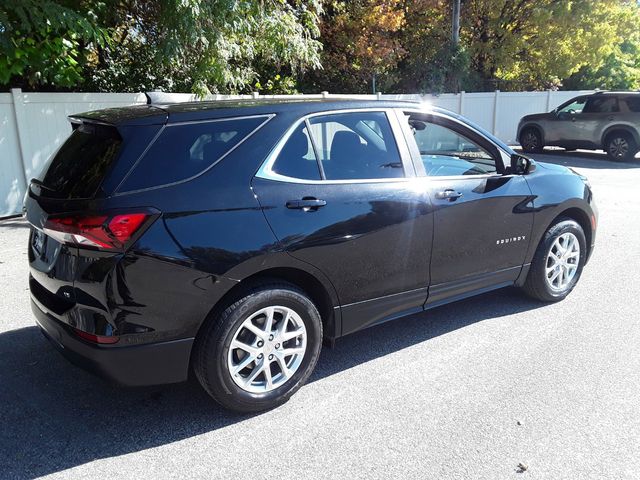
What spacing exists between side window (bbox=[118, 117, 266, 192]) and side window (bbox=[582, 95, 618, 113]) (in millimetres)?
15205

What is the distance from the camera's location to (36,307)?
11.3 feet

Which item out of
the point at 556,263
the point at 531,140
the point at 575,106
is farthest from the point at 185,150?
the point at 531,140

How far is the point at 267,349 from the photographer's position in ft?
11.1

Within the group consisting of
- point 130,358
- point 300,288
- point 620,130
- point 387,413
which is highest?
point 300,288

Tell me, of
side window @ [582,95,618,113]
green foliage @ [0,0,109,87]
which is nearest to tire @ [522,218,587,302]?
green foliage @ [0,0,109,87]

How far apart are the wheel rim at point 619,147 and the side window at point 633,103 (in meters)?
0.79

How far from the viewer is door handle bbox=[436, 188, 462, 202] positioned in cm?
411

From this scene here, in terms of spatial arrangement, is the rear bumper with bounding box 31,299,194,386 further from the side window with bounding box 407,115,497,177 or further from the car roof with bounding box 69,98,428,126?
the side window with bounding box 407,115,497,177

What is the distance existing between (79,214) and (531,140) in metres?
16.9

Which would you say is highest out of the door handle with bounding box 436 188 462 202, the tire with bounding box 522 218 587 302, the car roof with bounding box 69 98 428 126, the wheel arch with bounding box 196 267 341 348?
the car roof with bounding box 69 98 428 126

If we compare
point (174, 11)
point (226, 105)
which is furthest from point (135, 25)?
point (226, 105)

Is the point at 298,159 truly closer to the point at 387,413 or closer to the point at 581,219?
the point at 387,413

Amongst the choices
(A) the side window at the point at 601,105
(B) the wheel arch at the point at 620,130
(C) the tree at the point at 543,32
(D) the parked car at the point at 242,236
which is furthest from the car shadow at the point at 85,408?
(C) the tree at the point at 543,32

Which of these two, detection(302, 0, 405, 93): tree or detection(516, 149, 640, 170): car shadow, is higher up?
detection(302, 0, 405, 93): tree
